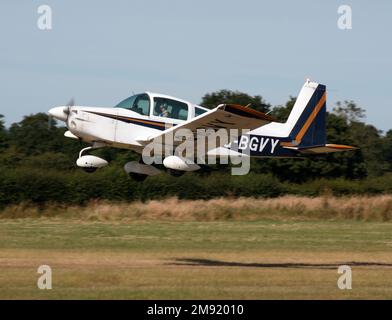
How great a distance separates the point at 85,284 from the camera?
12.9 meters

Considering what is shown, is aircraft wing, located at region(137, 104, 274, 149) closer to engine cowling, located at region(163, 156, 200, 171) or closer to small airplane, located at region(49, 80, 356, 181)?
small airplane, located at region(49, 80, 356, 181)

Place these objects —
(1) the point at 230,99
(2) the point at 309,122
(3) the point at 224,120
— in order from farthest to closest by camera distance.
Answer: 1. (1) the point at 230,99
2. (2) the point at 309,122
3. (3) the point at 224,120

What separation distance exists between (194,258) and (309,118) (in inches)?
207

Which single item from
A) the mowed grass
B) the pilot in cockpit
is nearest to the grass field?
the mowed grass

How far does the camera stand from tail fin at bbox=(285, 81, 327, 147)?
19.5m

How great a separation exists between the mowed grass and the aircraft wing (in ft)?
8.92

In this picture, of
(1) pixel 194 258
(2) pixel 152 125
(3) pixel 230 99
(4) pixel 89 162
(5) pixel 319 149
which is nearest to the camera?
(4) pixel 89 162

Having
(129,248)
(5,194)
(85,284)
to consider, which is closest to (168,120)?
(129,248)

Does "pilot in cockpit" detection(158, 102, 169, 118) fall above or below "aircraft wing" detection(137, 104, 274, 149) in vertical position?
above

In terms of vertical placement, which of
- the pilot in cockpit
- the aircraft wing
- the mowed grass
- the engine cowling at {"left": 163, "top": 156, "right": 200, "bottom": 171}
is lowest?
the mowed grass

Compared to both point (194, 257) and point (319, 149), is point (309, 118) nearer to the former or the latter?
point (319, 149)

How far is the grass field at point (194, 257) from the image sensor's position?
12.7 metres

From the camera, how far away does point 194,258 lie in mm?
16969

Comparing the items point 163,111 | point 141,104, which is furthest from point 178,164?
point 141,104
